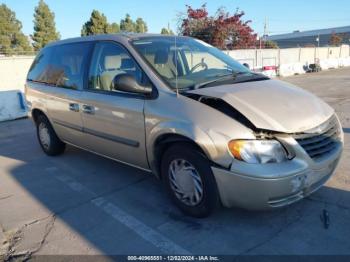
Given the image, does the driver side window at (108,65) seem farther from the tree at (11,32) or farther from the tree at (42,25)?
the tree at (11,32)

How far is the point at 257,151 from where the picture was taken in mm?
2881

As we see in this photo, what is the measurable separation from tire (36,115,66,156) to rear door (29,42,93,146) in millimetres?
307

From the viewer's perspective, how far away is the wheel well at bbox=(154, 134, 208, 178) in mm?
3205

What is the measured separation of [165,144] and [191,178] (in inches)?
18.1

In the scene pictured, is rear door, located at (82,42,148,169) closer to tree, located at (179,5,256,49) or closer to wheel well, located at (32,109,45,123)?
wheel well, located at (32,109,45,123)

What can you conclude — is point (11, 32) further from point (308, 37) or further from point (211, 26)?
point (308, 37)

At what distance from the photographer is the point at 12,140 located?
7.56 meters

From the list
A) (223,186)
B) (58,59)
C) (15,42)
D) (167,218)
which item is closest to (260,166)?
(223,186)

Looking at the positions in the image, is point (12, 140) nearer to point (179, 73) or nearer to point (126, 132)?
point (126, 132)

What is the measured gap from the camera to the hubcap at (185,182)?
330 cm

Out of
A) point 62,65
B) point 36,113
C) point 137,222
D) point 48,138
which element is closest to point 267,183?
point 137,222

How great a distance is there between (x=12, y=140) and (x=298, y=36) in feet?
300

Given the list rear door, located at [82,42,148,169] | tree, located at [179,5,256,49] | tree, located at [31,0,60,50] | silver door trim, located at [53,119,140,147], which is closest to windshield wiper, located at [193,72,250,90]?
rear door, located at [82,42,148,169]

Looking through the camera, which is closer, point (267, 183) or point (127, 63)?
point (267, 183)
